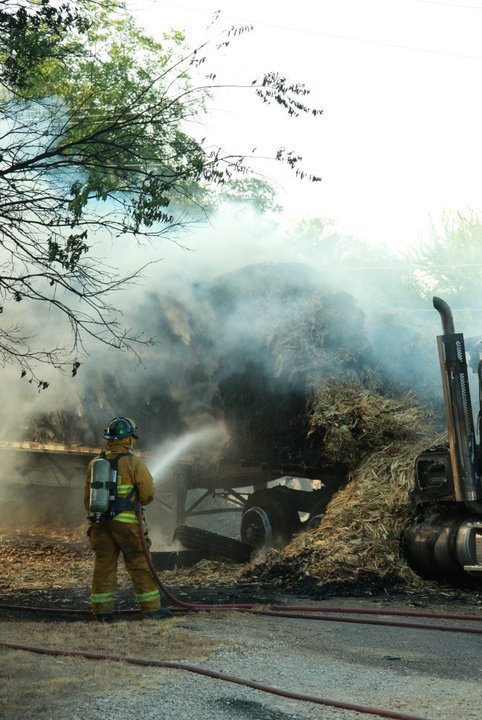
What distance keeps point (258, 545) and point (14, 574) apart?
3.20 m

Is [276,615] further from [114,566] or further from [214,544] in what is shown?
[214,544]

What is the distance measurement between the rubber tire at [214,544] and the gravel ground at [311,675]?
447cm

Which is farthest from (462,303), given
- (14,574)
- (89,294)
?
(89,294)

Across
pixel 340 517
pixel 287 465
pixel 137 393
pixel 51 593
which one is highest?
pixel 137 393

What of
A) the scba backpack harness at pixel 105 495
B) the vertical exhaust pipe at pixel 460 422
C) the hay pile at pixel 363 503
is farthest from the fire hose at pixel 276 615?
the vertical exhaust pipe at pixel 460 422

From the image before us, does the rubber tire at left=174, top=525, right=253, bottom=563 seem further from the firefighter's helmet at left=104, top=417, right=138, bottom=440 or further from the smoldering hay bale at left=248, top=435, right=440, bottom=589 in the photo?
the firefighter's helmet at left=104, top=417, right=138, bottom=440

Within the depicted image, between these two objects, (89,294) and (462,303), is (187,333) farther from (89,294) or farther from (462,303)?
(462,303)

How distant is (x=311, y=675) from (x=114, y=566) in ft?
10.3

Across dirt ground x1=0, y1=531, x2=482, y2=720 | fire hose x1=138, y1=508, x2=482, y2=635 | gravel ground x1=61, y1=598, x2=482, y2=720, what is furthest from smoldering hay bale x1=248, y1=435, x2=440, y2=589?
gravel ground x1=61, y1=598, x2=482, y2=720

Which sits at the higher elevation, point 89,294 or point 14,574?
point 89,294

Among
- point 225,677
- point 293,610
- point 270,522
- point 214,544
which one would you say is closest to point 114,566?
point 293,610

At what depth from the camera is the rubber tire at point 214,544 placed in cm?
1270

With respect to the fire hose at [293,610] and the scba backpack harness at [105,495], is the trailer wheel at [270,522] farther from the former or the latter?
the scba backpack harness at [105,495]

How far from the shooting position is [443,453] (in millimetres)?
9688
